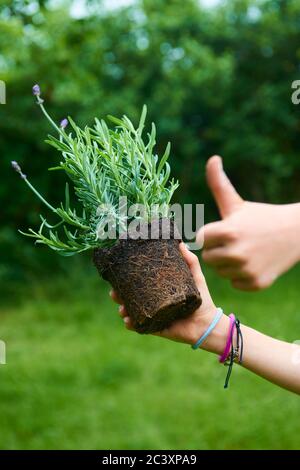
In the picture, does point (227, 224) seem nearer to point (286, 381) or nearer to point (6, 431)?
point (286, 381)

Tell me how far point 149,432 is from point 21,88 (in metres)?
5.28

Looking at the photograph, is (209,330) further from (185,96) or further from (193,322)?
(185,96)

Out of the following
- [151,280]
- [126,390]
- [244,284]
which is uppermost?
[244,284]

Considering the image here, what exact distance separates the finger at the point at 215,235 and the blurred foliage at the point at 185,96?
5.80m

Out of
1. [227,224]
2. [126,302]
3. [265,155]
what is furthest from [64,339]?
[227,224]

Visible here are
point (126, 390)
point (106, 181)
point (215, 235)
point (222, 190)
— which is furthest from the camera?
point (126, 390)

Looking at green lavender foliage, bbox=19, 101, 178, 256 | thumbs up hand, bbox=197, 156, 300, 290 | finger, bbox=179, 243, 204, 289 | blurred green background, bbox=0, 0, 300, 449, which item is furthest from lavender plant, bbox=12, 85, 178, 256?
blurred green background, bbox=0, 0, 300, 449

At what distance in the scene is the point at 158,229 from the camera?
4.98ft

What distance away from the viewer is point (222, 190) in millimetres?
1281

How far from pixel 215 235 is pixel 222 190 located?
0.14m

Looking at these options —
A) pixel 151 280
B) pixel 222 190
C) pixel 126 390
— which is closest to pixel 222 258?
pixel 222 190

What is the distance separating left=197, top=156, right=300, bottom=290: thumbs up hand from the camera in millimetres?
1180

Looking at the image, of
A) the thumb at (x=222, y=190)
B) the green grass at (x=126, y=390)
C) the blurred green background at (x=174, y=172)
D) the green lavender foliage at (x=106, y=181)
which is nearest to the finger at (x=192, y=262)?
the green lavender foliage at (x=106, y=181)

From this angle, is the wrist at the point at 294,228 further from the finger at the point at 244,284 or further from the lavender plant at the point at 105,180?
the lavender plant at the point at 105,180
